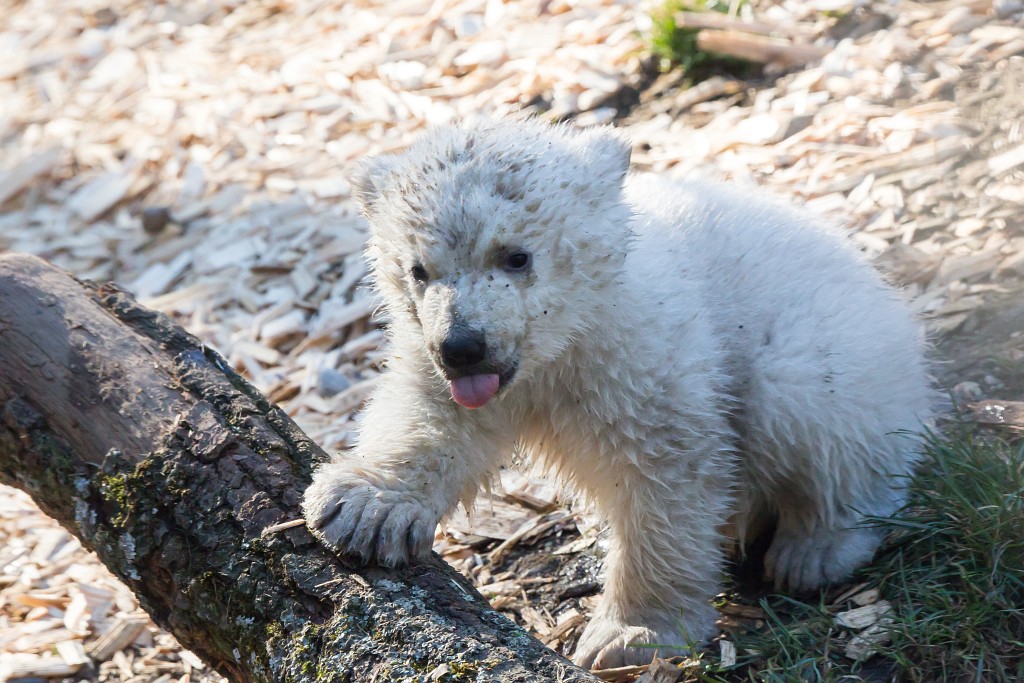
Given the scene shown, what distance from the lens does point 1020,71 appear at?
15.9ft

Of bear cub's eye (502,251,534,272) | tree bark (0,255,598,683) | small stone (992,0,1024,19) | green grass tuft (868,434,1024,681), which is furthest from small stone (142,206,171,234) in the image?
small stone (992,0,1024,19)

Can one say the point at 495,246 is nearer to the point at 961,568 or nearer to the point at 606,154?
the point at 606,154

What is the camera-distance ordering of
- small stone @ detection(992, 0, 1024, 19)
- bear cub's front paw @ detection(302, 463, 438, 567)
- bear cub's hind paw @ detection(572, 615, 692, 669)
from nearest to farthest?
bear cub's front paw @ detection(302, 463, 438, 567) < bear cub's hind paw @ detection(572, 615, 692, 669) < small stone @ detection(992, 0, 1024, 19)

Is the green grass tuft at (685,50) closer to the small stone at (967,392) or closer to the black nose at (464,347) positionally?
the small stone at (967,392)

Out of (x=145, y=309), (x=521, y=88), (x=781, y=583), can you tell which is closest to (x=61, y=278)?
(x=145, y=309)

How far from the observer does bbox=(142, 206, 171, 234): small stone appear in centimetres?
617

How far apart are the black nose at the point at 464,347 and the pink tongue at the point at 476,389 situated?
0.05 metres

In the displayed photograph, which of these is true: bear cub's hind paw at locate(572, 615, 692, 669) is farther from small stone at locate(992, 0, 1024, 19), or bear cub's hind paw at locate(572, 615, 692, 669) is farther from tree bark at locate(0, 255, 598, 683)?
small stone at locate(992, 0, 1024, 19)

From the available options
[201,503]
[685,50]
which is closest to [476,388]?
[201,503]

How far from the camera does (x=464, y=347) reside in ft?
8.73

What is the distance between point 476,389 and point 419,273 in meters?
0.37

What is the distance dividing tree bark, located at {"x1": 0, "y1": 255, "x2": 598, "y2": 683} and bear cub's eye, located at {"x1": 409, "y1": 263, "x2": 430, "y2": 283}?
58 cm

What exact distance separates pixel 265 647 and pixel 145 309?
1261 millimetres

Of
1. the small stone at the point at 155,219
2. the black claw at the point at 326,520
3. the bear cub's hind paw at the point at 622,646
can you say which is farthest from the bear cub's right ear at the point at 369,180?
the small stone at the point at 155,219
